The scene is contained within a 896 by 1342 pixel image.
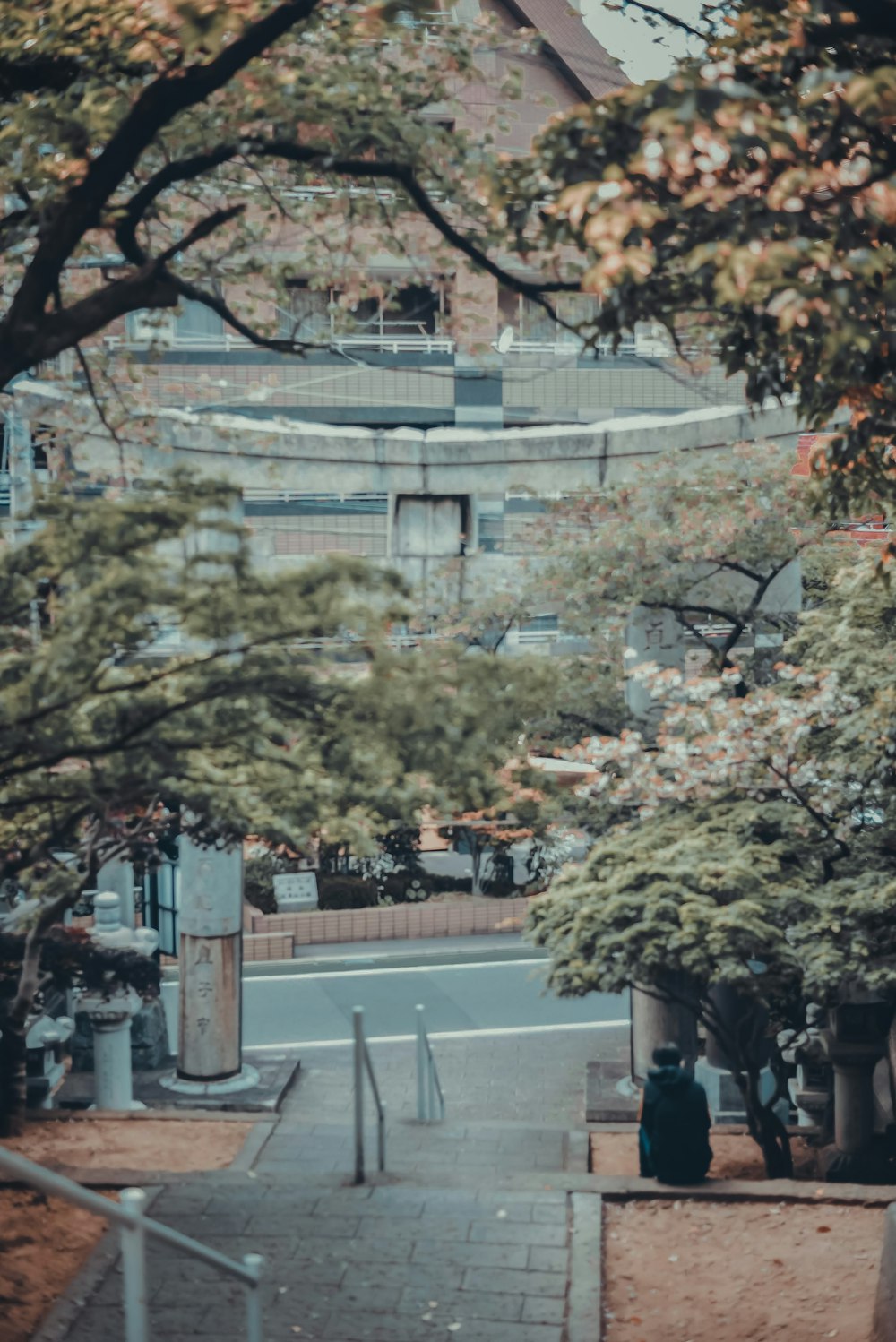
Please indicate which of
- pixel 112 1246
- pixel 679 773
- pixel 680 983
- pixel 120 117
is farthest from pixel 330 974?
pixel 120 117

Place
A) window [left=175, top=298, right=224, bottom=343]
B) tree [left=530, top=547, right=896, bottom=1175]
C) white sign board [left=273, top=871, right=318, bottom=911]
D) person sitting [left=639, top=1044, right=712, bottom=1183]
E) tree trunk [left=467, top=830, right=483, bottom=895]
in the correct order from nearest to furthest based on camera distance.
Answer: person sitting [left=639, top=1044, right=712, bottom=1183] < tree [left=530, top=547, right=896, bottom=1175] < white sign board [left=273, top=871, right=318, bottom=911] < tree trunk [left=467, top=830, right=483, bottom=895] < window [left=175, top=298, right=224, bottom=343]

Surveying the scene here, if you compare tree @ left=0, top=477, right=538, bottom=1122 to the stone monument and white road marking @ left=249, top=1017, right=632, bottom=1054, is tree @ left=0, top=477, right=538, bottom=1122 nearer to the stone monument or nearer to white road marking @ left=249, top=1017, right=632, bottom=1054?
the stone monument

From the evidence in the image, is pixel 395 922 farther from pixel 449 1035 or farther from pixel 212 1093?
pixel 212 1093

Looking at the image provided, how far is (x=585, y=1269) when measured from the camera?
317 inches

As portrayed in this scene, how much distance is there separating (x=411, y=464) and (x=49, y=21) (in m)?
9.03

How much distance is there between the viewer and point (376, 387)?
29.5 meters

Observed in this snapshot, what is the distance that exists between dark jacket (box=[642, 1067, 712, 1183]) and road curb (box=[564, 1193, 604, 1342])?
2.17ft

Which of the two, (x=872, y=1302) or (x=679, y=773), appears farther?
(x=679, y=773)

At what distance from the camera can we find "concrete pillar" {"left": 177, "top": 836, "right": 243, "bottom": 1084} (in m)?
15.6

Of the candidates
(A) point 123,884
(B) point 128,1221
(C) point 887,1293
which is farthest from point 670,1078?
(A) point 123,884

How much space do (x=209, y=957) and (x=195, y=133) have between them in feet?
32.8

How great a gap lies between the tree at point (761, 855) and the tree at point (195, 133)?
4.68m

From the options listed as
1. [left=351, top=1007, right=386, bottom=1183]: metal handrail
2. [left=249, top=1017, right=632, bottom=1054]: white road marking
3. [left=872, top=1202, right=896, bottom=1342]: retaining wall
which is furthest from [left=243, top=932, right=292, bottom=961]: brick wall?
[left=872, top=1202, right=896, bottom=1342]: retaining wall

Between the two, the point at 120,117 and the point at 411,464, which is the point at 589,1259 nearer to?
the point at 120,117
